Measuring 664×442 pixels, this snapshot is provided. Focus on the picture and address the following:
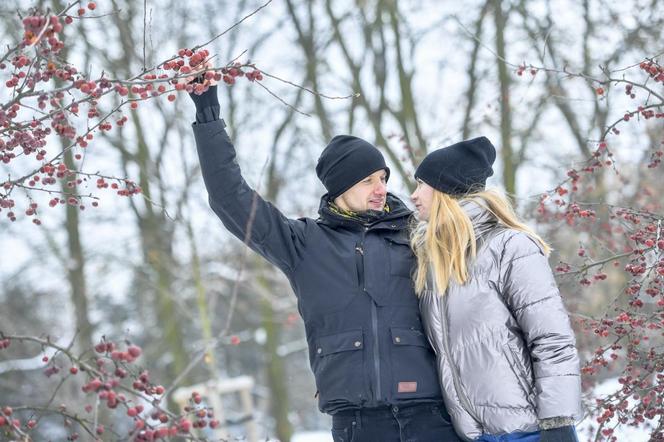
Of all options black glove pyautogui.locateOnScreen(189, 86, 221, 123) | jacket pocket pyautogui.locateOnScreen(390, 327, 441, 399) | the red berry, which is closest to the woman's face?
jacket pocket pyautogui.locateOnScreen(390, 327, 441, 399)

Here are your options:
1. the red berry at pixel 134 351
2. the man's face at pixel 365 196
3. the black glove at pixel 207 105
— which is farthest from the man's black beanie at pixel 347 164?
the red berry at pixel 134 351

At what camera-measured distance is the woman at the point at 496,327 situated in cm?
292

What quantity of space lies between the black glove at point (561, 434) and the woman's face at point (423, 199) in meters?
0.94

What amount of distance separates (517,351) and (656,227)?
2.87 ft

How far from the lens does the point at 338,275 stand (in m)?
3.31

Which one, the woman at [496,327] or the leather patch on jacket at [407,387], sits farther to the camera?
the leather patch on jacket at [407,387]

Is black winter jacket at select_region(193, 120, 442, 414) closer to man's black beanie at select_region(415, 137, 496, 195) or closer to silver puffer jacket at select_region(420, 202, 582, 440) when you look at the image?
silver puffer jacket at select_region(420, 202, 582, 440)

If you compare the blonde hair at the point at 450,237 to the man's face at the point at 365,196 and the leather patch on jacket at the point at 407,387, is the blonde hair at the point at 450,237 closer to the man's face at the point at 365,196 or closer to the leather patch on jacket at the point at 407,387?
the man's face at the point at 365,196

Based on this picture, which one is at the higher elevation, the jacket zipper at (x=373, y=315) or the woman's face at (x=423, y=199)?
the woman's face at (x=423, y=199)

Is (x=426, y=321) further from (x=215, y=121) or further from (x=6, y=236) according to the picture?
(x=6, y=236)

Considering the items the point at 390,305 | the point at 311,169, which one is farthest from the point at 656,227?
the point at 311,169

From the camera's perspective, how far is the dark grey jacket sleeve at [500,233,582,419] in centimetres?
289

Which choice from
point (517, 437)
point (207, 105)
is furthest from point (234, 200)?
point (517, 437)

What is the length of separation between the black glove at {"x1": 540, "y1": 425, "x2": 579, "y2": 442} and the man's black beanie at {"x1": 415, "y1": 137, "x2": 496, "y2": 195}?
96 cm
